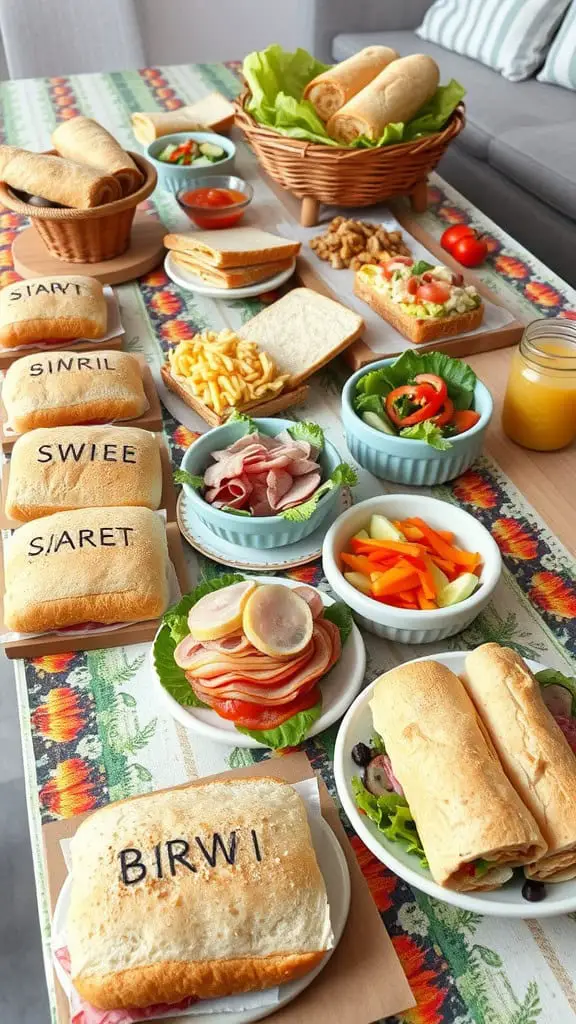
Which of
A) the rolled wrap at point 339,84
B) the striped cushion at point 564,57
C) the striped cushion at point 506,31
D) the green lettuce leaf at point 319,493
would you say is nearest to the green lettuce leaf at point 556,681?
the green lettuce leaf at point 319,493

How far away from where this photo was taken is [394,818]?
98 centimetres

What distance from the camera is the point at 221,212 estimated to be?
2322mm

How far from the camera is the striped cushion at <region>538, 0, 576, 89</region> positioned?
3801 mm

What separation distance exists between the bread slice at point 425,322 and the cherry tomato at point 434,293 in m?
0.05

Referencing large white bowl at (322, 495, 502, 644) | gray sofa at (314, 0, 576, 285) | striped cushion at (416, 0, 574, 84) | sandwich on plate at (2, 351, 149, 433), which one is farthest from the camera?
striped cushion at (416, 0, 574, 84)

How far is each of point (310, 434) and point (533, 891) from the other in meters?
0.85

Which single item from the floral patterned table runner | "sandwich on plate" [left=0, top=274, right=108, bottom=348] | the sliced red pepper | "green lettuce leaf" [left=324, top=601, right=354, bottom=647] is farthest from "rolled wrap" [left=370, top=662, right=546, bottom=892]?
"sandwich on plate" [left=0, top=274, right=108, bottom=348]

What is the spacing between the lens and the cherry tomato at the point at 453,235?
7.66 ft

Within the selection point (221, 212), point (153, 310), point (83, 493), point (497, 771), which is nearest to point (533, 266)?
point (221, 212)

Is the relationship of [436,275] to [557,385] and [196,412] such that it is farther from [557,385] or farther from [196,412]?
[196,412]

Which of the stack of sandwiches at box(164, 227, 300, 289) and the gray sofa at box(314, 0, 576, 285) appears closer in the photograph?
the stack of sandwiches at box(164, 227, 300, 289)

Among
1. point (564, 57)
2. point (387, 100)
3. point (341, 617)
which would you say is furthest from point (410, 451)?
point (564, 57)

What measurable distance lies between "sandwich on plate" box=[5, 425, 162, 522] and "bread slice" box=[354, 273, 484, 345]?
74cm

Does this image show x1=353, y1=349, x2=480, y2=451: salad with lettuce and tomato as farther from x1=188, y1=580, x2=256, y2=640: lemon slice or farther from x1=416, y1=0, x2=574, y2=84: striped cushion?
x1=416, y1=0, x2=574, y2=84: striped cushion
